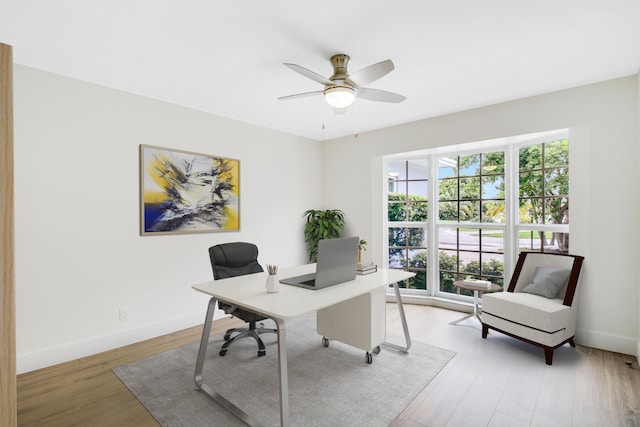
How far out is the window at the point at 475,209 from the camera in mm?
3582

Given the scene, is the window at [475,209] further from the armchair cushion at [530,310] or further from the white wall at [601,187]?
the armchair cushion at [530,310]

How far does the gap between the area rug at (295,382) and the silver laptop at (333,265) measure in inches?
29.6

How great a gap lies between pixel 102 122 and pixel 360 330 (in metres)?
3.05

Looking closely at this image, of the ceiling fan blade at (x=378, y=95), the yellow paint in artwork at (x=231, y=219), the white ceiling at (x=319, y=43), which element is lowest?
the yellow paint in artwork at (x=231, y=219)

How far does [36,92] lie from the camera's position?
264 cm

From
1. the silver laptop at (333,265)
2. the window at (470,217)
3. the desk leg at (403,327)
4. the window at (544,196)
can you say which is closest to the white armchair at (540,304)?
the window at (544,196)

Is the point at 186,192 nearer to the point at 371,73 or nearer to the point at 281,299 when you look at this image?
the point at 281,299

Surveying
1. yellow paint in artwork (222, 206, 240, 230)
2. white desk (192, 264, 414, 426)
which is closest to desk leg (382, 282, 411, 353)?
white desk (192, 264, 414, 426)

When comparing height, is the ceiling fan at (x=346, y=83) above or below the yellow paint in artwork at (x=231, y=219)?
above

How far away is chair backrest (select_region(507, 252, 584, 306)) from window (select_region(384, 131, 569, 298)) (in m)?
0.38

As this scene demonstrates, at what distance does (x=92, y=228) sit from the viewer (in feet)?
9.65

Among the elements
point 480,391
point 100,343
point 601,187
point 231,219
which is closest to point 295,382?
point 480,391

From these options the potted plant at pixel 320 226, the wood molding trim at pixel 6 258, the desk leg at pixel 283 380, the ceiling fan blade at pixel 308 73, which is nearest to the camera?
the wood molding trim at pixel 6 258

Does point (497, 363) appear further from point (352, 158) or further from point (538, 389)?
point (352, 158)
